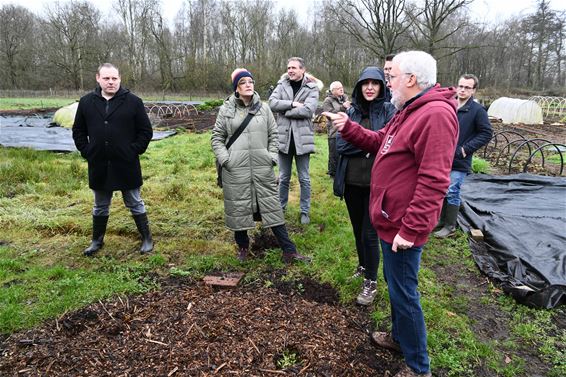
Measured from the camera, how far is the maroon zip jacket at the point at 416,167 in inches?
80.1

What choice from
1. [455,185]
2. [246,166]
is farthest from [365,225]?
[455,185]

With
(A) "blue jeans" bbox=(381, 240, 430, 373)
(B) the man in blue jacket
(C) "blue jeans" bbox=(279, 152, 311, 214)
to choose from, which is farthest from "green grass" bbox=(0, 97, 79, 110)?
(A) "blue jeans" bbox=(381, 240, 430, 373)

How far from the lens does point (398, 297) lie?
235 cm

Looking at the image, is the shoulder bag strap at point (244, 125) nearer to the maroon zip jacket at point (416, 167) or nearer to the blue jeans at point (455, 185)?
the maroon zip jacket at point (416, 167)

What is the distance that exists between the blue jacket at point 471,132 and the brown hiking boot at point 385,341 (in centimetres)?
281

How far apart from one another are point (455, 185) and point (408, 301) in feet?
10.5

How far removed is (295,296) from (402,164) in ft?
5.82

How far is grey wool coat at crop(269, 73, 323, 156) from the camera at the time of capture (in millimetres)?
4820

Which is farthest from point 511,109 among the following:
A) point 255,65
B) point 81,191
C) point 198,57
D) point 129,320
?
point 198,57

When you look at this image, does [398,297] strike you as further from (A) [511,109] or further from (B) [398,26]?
(B) [398,26]

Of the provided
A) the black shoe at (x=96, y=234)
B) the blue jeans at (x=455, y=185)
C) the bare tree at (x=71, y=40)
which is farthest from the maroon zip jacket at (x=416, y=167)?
the bare tree at (x=71, y=40)

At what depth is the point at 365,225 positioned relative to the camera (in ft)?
10.8

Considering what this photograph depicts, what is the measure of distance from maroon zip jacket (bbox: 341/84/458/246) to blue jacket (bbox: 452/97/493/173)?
298 centimetres

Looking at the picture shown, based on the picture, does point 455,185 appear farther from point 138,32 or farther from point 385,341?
point 138,32
